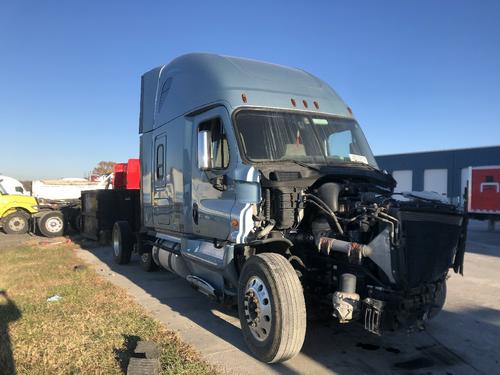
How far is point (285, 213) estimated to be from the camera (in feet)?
15.4

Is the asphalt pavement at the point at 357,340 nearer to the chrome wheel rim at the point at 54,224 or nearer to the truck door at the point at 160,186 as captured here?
the truck door at the point at 160,186

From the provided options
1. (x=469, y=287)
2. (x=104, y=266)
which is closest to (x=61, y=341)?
(x=104, y=266)

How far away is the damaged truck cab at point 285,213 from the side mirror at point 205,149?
1 cm

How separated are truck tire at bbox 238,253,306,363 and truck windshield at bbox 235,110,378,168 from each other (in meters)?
1.33

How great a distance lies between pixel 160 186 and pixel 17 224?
12768 mm

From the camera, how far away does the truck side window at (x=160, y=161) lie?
24.2 ft

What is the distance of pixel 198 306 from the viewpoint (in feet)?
21.1

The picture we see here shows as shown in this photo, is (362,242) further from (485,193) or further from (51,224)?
(485,193)

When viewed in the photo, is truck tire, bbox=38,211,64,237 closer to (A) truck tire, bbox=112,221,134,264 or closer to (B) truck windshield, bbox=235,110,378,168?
(A) truck tire, bbox=112,221,134,264

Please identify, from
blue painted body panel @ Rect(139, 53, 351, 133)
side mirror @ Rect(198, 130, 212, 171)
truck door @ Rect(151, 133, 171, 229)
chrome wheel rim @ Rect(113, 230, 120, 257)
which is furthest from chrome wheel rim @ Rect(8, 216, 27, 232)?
side mirror @ Rect(198, 130, 212, 171)

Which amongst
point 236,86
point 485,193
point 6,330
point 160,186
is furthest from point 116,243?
point 485,193

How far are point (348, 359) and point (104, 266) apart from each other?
22.8 ft

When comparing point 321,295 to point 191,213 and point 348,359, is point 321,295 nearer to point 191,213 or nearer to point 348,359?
point 348,359

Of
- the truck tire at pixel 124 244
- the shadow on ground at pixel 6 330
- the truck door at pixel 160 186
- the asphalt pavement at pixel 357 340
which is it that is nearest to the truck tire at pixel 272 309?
the asphalt pavement at pixel 357 340
